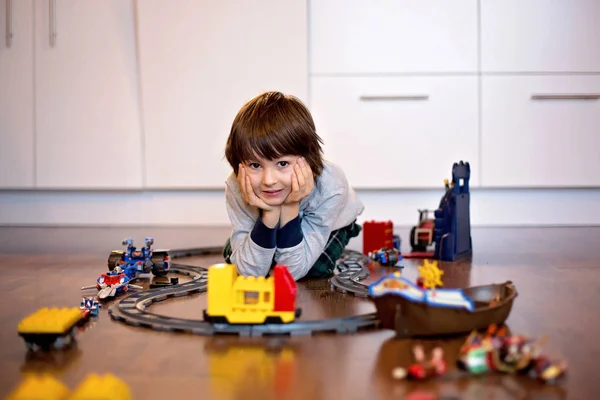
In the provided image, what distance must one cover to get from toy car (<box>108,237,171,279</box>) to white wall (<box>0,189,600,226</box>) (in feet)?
4.11

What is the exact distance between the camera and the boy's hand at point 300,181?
132 centimetres

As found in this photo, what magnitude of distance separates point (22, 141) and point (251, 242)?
1740mm

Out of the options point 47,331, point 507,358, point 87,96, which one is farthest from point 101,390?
point 87,96

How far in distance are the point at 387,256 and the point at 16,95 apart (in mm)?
1775

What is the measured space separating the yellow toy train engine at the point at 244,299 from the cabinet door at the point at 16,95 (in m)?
1.97

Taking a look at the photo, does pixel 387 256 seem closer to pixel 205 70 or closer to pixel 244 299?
pixel 244 299

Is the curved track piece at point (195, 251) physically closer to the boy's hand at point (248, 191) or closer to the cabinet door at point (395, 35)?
the boy's hand at point (248, 191)

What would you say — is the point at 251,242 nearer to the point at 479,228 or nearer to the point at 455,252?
the point at 455,252

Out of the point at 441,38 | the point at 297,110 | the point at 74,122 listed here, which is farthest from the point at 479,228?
the point at 74,122

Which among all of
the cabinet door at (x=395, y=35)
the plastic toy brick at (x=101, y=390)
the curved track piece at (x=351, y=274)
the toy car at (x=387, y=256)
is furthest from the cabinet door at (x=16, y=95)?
the plastic toy brick at (x=101, y=390)

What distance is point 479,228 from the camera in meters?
2.60

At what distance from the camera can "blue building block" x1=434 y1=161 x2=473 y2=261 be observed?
1.78 m

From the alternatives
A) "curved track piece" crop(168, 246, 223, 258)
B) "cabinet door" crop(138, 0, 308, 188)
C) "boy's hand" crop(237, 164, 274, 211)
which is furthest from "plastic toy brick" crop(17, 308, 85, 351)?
"cabinet door" crop(138, 0, 308, 188)

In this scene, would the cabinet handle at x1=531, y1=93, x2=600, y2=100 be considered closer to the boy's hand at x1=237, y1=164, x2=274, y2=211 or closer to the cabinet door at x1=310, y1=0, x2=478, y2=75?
the cabinet door at x1=310, y1=0, x2=478, y2=75
